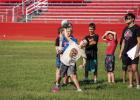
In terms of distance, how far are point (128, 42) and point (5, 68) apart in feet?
17.7

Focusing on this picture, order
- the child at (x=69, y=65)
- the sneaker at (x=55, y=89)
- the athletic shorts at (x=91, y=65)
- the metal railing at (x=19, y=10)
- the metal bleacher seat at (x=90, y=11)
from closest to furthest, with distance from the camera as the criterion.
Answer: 1. the sneaker at (x=55, y=89)
2. the child at (x=69, y=65)
3. the athletic shorts at (x=91, y=65)
4. the metal bleacher seat at (x=90, y=11)
5. the metal railing at (x=19, y=10)

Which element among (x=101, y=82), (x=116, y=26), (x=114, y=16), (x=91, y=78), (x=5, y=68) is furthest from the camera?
(x=114, y=16)

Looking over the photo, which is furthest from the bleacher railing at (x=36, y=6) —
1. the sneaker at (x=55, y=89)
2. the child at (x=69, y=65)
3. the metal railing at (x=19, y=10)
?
the sneaker at (x=55, y=89)

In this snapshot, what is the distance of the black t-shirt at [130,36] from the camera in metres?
13.5

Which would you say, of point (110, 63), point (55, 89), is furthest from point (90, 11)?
point (55, 89)

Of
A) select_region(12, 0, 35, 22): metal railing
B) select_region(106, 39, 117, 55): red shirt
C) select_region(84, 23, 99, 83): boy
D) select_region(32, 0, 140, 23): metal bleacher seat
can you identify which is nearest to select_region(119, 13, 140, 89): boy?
select_region(106, 39, 117, 55): red shirt

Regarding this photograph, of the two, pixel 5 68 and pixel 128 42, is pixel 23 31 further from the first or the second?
pixel 128 42

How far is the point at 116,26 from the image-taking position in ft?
126

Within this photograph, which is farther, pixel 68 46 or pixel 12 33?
pixel 12 33

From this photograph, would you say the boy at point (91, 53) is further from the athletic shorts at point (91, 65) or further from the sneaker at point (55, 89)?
the sneaker at point (55, 89)

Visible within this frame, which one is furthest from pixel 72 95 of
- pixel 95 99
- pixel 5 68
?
pixel 5 68

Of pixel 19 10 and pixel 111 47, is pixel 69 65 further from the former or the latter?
pixel 19 10

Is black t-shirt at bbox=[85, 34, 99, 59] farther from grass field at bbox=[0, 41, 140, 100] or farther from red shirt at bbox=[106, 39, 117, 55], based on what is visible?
grass field at bbox=[0, 41, 140, 100]

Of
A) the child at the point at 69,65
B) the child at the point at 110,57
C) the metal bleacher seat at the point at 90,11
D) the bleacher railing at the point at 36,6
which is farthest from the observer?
the bleacher railing at the point at 36,6
